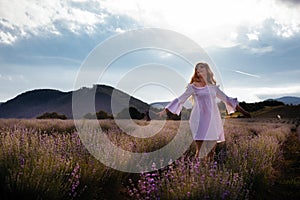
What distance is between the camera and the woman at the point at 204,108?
584 centimetres

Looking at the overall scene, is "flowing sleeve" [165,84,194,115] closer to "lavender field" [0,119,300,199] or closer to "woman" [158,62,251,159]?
"woman" [158,62,251,159]

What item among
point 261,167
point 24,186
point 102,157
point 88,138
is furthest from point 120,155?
point 261,167

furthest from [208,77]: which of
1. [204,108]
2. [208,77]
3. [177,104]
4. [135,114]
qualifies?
[135,114]

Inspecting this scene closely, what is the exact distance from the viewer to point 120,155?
5188 millimetres

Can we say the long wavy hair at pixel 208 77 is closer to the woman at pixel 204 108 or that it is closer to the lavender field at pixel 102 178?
the woman at pixel 204 108

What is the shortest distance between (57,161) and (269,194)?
10.8 ft

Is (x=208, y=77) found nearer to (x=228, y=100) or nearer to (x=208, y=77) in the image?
(x=208, y=77)

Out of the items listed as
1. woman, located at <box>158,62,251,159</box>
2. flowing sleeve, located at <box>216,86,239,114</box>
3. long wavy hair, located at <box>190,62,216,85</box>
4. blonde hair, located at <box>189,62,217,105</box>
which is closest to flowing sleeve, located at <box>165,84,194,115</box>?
woman, located at <box>158,62,251,159</box>

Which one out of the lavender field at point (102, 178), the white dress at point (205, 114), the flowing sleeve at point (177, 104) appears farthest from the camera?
the flowing sleeve at point (177, 104)

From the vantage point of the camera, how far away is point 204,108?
5867 mm

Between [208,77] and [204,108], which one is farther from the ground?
[208,77]

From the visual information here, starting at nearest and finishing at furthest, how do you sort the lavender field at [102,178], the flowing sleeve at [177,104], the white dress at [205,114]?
the lavender field at [102,178]
the white dress at [205,114]
the flowing sleeve at [177,104]

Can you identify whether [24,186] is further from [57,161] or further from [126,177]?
[126,177]

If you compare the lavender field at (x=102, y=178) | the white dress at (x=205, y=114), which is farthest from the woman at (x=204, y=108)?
the lavender field at (x=102, y=178)
